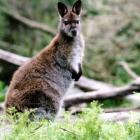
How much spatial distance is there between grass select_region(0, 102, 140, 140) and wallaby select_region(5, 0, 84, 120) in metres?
1.90

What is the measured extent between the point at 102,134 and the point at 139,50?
10.8 metres

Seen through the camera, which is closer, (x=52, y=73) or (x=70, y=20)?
(x=52, y=73)

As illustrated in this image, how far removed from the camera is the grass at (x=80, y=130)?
Result: 480 centimetres

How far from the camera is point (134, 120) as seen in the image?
204 inches

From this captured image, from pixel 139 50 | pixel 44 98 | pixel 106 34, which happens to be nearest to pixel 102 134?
pixel 44 98

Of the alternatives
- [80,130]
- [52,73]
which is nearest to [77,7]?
[52,73]

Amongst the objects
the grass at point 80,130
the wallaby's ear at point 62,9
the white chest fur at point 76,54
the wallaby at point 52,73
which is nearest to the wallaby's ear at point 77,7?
the wallaby at point 52,73

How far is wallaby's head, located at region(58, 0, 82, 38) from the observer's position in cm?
777

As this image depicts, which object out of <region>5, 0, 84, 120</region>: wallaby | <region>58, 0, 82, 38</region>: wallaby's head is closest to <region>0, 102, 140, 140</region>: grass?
<region>5, 0, 84, 120</region>: wallaby

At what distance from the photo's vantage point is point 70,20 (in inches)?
307

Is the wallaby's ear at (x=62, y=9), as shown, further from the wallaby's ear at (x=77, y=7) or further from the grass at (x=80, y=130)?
the grass at (x=80, y=130)

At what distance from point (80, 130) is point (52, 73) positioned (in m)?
2.52

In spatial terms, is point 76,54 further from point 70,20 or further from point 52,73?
point 52,73

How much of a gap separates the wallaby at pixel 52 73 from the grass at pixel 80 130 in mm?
1905
